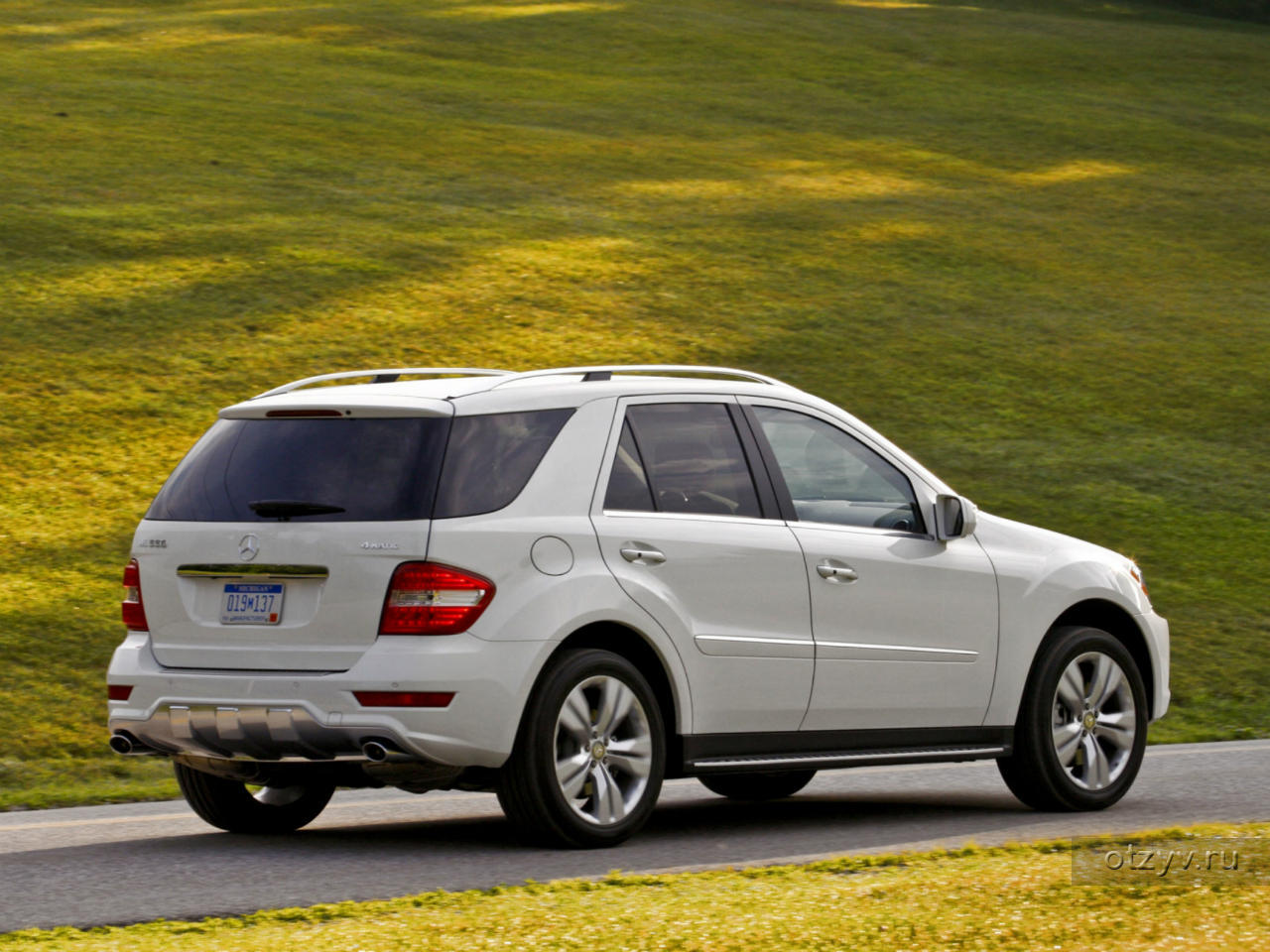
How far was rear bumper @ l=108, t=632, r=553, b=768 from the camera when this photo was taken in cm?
753

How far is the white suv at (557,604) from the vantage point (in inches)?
300

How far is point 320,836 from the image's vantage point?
28.8 ft

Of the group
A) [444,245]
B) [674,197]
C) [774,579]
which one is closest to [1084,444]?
[444,245]

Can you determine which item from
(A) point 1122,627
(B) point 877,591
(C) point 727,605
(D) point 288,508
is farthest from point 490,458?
(A) point 1122,627

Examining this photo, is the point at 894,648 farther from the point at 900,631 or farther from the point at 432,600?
the point at 432,600

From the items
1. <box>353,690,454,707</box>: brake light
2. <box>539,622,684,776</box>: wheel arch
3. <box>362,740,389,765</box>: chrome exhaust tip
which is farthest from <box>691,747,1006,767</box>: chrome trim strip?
<box>362,740,389,765</box>: chrome exhaust tip

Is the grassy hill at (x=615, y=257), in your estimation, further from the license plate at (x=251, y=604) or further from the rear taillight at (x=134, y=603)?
the license plate at (x=251, y=604)

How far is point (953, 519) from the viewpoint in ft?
30.1

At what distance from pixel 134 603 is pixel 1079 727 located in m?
4.37

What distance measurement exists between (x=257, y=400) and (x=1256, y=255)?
Answer: 28.4 meters

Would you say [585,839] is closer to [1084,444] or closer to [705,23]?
[1084,444]

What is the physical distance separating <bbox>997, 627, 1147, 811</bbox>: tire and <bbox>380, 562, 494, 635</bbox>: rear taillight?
3.10m

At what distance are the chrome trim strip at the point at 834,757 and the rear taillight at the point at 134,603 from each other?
2.28 m

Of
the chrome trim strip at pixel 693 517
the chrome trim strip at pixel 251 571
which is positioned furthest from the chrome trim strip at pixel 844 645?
the chrome trim strip at pixel 251 571
